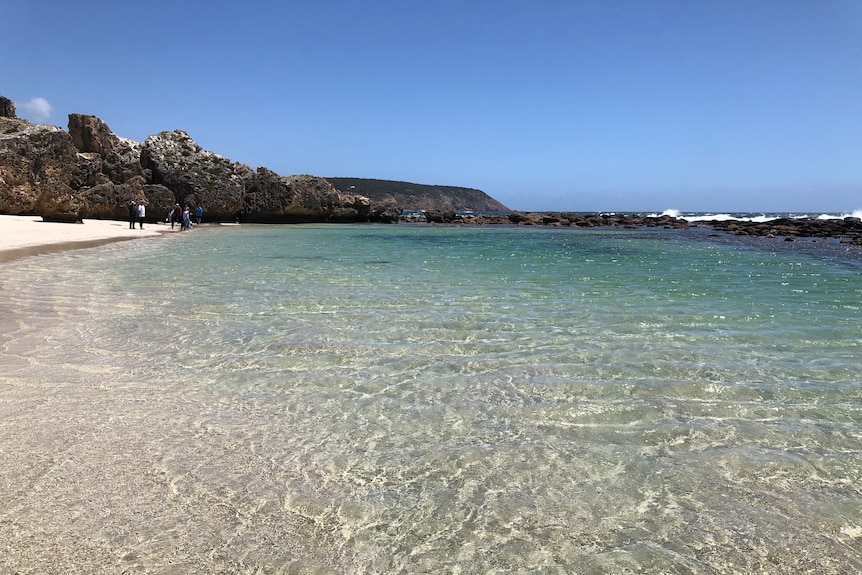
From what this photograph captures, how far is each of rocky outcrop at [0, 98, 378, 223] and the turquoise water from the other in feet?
91.3

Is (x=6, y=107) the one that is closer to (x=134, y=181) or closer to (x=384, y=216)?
(x=134, y=181)

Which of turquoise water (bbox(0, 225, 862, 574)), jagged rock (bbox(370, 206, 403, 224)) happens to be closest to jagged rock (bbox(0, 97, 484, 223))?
jagged rock (bbox(370, 206, 403, 224))

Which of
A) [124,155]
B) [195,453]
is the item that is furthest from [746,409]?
[124,155]

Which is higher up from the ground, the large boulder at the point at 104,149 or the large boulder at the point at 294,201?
the large boulder at the point at 104,149

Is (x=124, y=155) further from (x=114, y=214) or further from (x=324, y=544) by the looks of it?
→ (x=324, y=544)

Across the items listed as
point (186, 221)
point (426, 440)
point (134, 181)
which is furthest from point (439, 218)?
point (426, 440)

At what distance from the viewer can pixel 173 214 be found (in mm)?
41844

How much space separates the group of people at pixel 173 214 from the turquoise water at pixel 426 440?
92.0ft

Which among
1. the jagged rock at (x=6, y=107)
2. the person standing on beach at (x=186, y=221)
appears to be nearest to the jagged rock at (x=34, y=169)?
the person standing on beach at (x=186, y=221)

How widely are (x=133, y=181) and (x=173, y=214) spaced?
3.91 m

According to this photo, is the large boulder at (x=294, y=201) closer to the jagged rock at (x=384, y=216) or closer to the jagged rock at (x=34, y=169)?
the jagged rock at (x=384, y=216)

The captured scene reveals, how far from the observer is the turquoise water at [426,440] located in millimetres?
2859

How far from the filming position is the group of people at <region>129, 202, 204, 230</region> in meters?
34.2

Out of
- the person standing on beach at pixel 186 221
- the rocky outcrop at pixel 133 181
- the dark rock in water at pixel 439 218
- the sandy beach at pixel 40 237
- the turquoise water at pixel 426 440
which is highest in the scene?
the rocky outcrop at pixel 133 181
